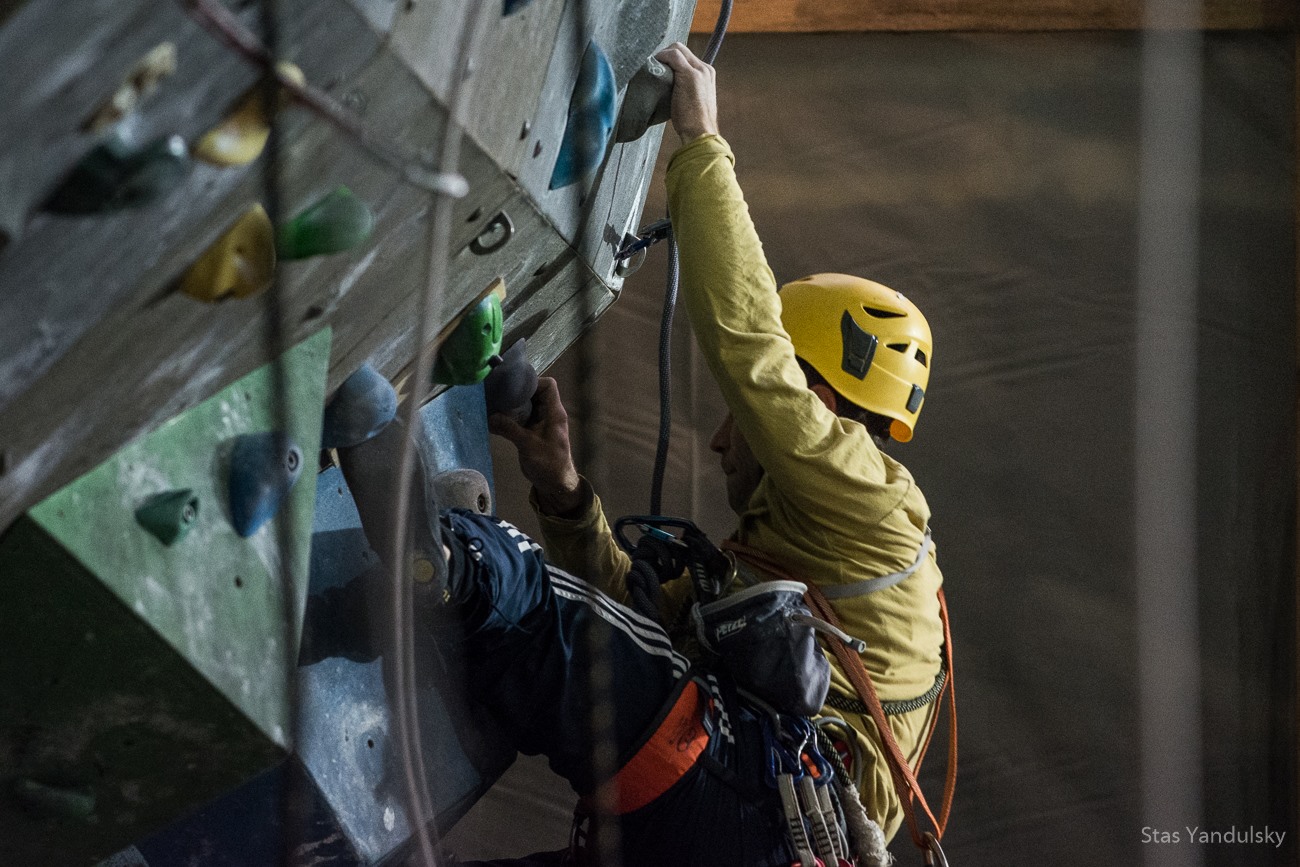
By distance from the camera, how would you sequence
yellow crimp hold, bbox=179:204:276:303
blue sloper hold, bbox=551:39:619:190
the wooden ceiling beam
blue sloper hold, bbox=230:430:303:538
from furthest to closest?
1. the wooden ceiling beam
2. blue sloper hold, bbox=551:39:619:190
3. blue sloper hold, bbox=230:430:303:538
4. yellow crimp hold, bbox=179:204:276:303

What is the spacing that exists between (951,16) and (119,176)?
2503 mm

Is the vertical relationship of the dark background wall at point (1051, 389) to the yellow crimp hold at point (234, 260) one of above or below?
below

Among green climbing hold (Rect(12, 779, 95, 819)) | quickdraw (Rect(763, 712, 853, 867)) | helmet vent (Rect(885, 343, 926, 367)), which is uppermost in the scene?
green climbing hold (Rect(12, 779, 95, 819))

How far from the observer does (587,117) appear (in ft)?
3.14

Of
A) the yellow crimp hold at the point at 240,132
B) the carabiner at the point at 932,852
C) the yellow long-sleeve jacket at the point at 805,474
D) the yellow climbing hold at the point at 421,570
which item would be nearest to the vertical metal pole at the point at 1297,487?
the yellow long-sleeve jacket at the point at 805,474

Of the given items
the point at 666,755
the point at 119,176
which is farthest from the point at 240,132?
the point at 666,755

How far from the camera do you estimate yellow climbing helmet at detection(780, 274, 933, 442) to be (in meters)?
1.74

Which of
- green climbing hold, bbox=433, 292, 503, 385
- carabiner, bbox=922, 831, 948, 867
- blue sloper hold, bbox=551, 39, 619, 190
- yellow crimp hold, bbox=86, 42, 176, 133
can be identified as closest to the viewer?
yellow crimp hold, bbox=86, 42, 176, 133

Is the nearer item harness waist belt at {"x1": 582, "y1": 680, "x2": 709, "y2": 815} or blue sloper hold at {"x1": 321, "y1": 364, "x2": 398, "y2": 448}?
blue sloper hold at {"x1": 321, "y1": 364, "x2": 398, "y2": 448}

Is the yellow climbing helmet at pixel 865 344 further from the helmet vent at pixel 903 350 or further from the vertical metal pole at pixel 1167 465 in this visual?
the vertical metal pole at pixel 1167 465

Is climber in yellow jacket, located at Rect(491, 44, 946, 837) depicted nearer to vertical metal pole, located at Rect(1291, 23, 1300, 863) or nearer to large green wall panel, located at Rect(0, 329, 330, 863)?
large green wall panel, located at Rect(0, 329, 330, 863)

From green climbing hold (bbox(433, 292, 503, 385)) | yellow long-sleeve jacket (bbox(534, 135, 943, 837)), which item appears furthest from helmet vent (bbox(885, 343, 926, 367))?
green climbing hold (bbox(433, 292, 503, 385))

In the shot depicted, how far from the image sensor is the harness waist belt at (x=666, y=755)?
1.33 meters

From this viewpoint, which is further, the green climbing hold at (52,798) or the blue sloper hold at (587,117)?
the blue sloper hold at (587,117)
